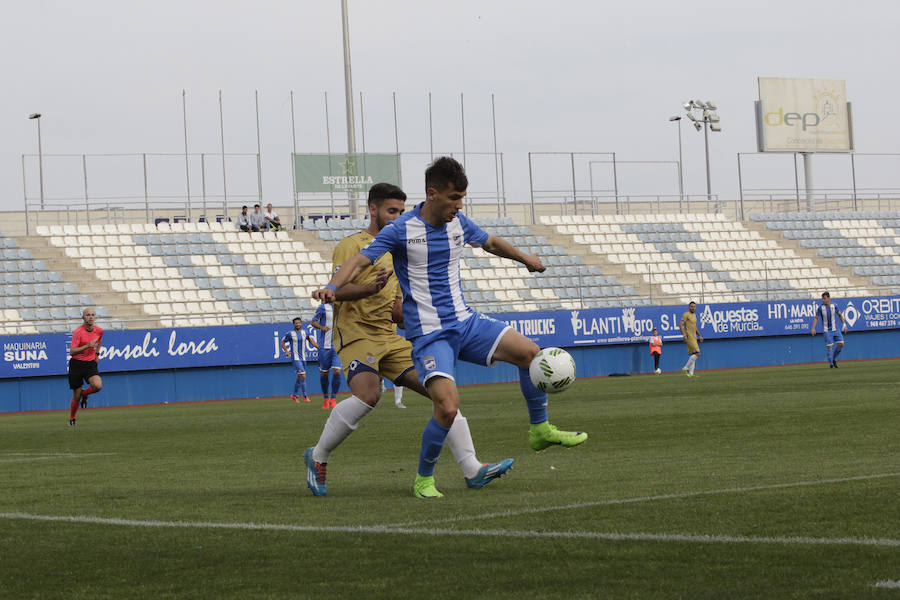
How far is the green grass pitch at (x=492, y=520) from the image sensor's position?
4637mm

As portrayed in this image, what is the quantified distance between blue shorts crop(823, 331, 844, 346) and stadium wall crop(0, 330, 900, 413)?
655 centimetres

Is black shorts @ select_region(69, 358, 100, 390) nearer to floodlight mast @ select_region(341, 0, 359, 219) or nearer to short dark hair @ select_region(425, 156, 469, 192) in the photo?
short dark hair @ select_region(425, 156, 469, 192)

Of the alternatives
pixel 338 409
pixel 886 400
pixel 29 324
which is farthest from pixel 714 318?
pixel 338 409

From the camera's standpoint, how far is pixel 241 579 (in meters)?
4.93

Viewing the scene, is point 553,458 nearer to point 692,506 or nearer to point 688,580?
point 692,506

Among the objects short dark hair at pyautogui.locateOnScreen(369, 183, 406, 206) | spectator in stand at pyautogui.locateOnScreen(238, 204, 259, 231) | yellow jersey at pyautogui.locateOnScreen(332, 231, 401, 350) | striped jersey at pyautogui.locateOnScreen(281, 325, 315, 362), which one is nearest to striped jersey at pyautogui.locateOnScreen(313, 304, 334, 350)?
striped jersey at pyautogui.locateOnScreen(281, 325, 315, 362)

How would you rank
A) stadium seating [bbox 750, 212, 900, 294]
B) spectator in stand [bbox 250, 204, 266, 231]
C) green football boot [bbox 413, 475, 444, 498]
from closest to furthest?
green football boot [bbox 413, 475, 444, 498], spectator in stand [bbox 250, 204, 266, 231], stadium seating [bbox 750, 212, 900, 294]

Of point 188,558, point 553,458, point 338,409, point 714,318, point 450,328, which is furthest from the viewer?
point 714,318

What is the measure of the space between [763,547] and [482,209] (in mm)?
46605

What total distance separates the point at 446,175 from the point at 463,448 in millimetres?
1718

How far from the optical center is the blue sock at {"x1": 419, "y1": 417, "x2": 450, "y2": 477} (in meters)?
7.86

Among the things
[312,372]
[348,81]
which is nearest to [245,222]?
[348,81]

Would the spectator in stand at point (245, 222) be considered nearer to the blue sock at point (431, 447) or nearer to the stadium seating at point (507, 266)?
the stadium seating at point (507, 266)

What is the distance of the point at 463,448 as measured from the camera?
8.14 meters
